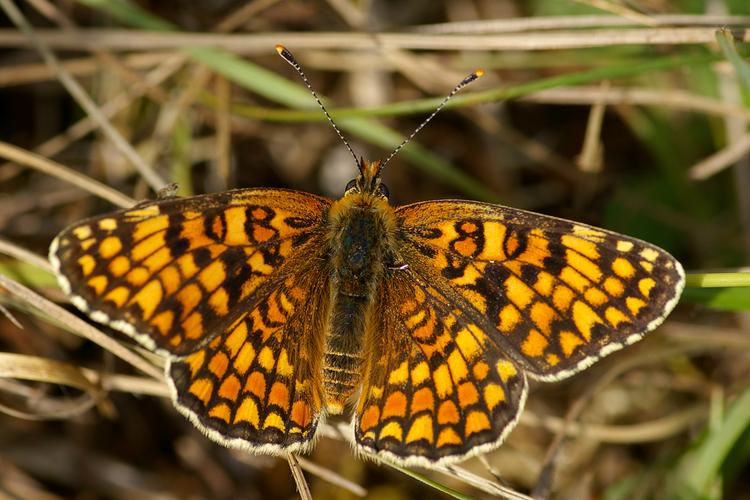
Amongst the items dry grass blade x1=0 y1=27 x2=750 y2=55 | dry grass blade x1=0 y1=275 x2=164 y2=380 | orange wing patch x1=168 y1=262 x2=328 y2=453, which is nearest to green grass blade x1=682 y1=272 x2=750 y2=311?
dry grass blade x1=0 y1=27 x2=750 y2=55

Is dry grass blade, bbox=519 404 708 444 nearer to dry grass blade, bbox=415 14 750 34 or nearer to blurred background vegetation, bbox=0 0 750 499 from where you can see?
blurred background vegetation, bbox=0 0 750 499

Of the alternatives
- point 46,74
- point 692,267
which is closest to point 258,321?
point 46,74

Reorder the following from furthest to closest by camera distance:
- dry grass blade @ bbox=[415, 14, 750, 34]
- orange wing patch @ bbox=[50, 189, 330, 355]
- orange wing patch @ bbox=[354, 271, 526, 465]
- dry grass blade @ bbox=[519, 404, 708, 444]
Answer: dry grass blade @ bbox=[519, 404, 708, 444] < dry grass blade @ bbox=[415, 14, 750, 34] < orange wing patch @ bbox=[354, 271, 526, 465] < orange wing patch @ bbox=[50, 189, 330, 355]

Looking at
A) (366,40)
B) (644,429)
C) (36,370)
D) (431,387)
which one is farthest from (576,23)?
(36,370)

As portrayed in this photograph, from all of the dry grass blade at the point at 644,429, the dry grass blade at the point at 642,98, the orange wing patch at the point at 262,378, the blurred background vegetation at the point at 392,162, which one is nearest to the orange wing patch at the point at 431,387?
the orange wing patch at the point at 262,378

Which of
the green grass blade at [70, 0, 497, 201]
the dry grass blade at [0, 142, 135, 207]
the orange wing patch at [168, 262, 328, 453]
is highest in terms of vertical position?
the green grass blade at [70, 0, 497, 201]

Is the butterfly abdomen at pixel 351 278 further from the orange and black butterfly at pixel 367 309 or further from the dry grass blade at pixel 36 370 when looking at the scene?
the dry grass blade at pixel 36 370

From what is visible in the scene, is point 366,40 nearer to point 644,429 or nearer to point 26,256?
point 26,256
